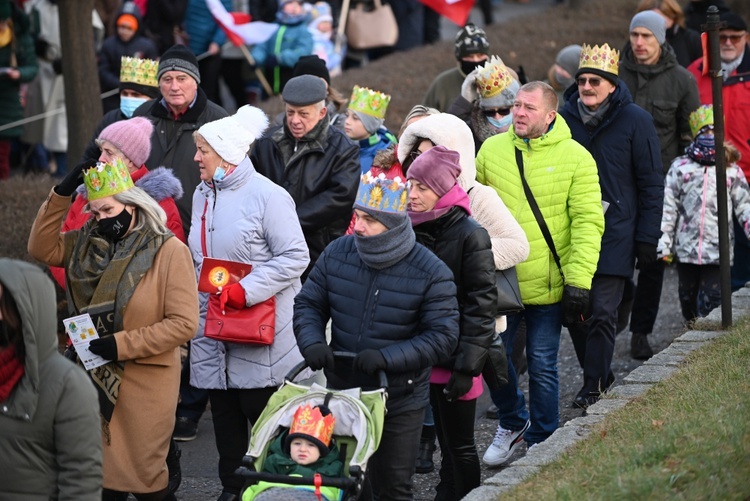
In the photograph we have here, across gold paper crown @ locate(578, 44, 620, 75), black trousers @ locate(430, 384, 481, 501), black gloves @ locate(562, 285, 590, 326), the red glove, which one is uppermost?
gold paper crown @ locate(578, 44, 620, 75)

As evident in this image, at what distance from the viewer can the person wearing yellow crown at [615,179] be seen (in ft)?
29.2

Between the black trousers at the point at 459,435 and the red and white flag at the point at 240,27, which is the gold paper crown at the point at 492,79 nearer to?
the black trousers at the point at 459,435

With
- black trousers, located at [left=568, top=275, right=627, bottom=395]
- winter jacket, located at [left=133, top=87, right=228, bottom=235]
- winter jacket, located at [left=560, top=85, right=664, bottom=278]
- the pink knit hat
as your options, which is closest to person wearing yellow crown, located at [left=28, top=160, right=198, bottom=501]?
the pink knit hat

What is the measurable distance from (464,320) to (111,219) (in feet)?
5.97

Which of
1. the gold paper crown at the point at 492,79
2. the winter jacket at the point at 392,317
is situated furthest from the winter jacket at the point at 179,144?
the winter jacket at the point at 392,317

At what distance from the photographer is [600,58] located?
888cm

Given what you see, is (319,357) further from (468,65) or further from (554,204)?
(468,65)

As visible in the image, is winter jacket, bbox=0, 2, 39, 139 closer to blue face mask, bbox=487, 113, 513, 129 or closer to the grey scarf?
blue face mask, bbox=487, 113, 513, 129

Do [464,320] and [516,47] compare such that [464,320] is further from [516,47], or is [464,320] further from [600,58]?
[516,47]

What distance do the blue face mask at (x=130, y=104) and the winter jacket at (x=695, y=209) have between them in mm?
3855

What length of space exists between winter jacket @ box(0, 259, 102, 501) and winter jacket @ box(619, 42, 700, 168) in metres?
6.42

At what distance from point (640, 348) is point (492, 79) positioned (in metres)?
2.58

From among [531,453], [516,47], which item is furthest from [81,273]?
[516,47]

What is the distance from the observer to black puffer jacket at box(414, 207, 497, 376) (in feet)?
22.5
